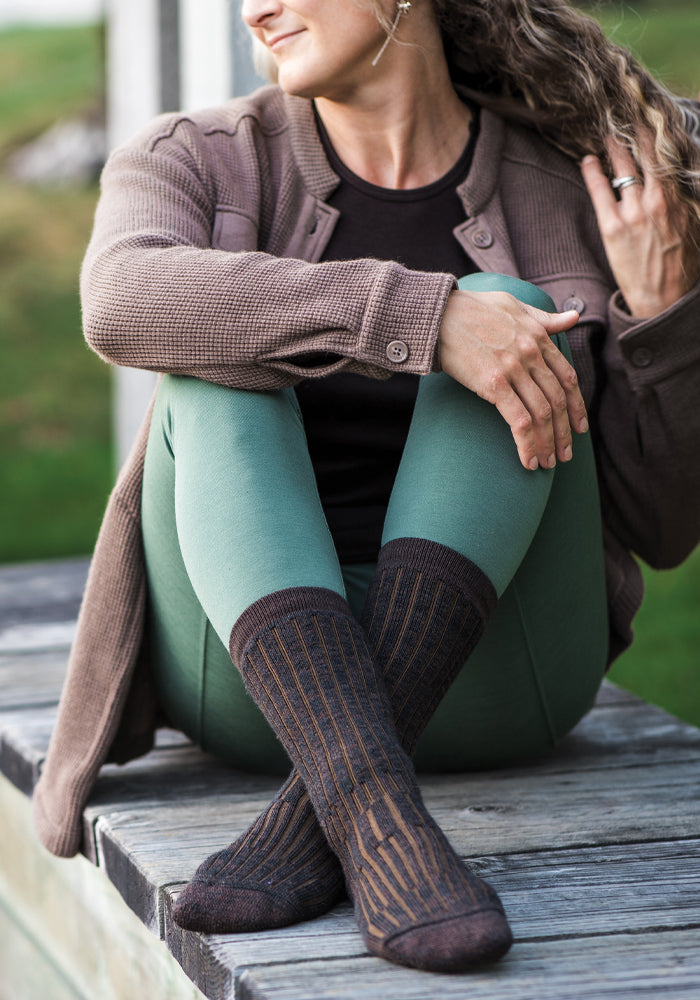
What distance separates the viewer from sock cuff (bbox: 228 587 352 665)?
113 cm

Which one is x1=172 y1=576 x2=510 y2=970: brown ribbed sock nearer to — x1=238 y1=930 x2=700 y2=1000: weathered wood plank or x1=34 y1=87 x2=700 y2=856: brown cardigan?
x1=238 y1=930 x2=700 y2=1000: weathered wood plank

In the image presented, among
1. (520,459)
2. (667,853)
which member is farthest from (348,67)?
(667,853)

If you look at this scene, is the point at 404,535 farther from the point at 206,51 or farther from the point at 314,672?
the point at 206,51

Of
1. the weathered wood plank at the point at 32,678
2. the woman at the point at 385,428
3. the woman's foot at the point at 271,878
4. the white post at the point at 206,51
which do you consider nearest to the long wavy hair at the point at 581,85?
the woman at the point at 385,428

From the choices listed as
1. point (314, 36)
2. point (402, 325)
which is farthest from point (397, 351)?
point (314, 36)

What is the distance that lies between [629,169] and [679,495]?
42 centimetres

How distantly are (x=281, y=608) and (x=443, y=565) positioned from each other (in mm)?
162

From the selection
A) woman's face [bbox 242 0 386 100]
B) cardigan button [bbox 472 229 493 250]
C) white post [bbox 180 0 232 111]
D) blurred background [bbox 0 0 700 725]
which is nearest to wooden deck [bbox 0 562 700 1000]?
cardigan button [bbox 472 229 493 250]

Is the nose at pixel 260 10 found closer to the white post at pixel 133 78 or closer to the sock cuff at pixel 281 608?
the sock cuff at pixel 281 608

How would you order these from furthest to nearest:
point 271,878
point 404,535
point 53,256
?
point 53,256 → point 404,535 → point 271,878

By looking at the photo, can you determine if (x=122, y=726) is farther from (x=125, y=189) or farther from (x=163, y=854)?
(x=125, y=189)

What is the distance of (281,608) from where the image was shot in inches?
44.6

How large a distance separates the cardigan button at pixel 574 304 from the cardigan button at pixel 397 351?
0.40 meters

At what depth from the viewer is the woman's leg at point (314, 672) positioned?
102 cm
